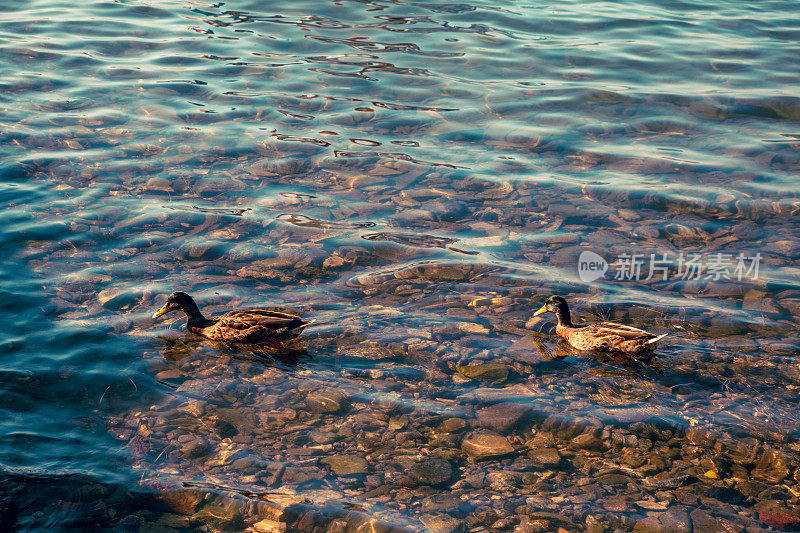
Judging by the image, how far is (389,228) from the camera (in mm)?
11453

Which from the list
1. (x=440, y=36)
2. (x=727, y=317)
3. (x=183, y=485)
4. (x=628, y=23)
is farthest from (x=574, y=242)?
(x=628, y=23)

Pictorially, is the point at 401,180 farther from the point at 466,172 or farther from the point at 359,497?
the point at 359,497

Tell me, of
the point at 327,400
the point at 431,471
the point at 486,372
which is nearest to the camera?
the point at 431,471

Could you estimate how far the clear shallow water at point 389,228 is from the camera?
24.7 ft

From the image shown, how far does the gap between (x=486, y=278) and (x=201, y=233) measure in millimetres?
4441

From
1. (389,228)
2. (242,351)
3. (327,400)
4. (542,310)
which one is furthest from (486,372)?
(389,228)

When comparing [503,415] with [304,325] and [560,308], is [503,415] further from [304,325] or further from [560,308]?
[304,325]

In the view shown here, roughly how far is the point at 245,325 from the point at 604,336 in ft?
13.9

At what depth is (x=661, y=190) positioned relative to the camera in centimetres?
1262

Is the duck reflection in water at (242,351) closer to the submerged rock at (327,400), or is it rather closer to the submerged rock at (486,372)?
the submerged rock at (327,400)

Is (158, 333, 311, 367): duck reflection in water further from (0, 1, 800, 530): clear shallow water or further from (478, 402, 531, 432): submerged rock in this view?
(478, 402, 531, 432): submerged rock

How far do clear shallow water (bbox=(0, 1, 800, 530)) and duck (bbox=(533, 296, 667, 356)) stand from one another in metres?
0.21

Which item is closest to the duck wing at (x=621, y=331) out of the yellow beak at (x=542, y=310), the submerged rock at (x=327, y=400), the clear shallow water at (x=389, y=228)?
the clear shallow water at (x=389, y=228)

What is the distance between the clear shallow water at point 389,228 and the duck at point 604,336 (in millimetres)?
209
